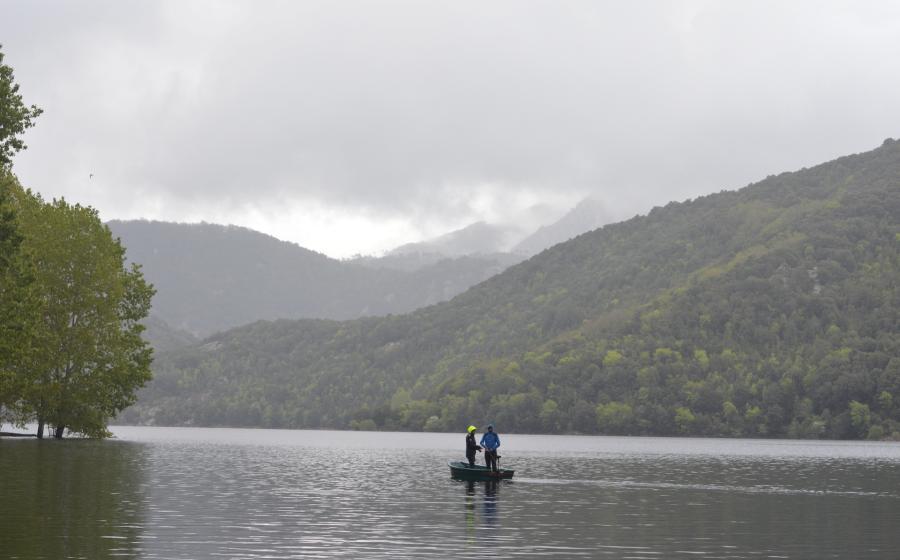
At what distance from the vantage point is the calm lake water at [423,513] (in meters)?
39.7

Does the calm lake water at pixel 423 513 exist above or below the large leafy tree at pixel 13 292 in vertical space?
below

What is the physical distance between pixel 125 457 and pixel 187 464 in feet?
25.5

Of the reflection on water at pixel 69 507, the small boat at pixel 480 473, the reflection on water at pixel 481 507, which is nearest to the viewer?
the reflection on water at pixel 69 507

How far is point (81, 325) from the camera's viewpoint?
121 m

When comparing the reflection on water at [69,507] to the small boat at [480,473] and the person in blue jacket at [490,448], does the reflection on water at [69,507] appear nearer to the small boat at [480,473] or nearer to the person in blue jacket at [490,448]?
the small boat at [480,473]

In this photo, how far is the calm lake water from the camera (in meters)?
39.7

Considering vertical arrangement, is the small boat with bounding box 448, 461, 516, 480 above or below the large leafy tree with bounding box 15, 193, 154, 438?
below

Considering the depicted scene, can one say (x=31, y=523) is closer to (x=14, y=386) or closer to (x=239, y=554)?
(x=239, y=554)

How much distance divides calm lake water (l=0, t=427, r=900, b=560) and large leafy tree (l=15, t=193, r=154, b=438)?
1082 inches

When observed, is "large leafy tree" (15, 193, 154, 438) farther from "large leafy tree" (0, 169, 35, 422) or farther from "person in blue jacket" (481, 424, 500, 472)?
"person in blue jacket" (481, 424, 500, 472)

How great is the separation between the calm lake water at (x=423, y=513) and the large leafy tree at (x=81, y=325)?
90.2 ft

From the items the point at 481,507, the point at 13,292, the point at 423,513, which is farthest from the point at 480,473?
the point at 13,292

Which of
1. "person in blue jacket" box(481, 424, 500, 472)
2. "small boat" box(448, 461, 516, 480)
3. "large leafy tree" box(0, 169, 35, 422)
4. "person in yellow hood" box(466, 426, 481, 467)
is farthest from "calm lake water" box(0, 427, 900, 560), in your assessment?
"large leafy tree" box(0, 169, 35, 422)

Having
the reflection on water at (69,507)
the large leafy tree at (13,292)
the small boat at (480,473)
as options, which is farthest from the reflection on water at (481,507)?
the large leafy tree at (13,292)
